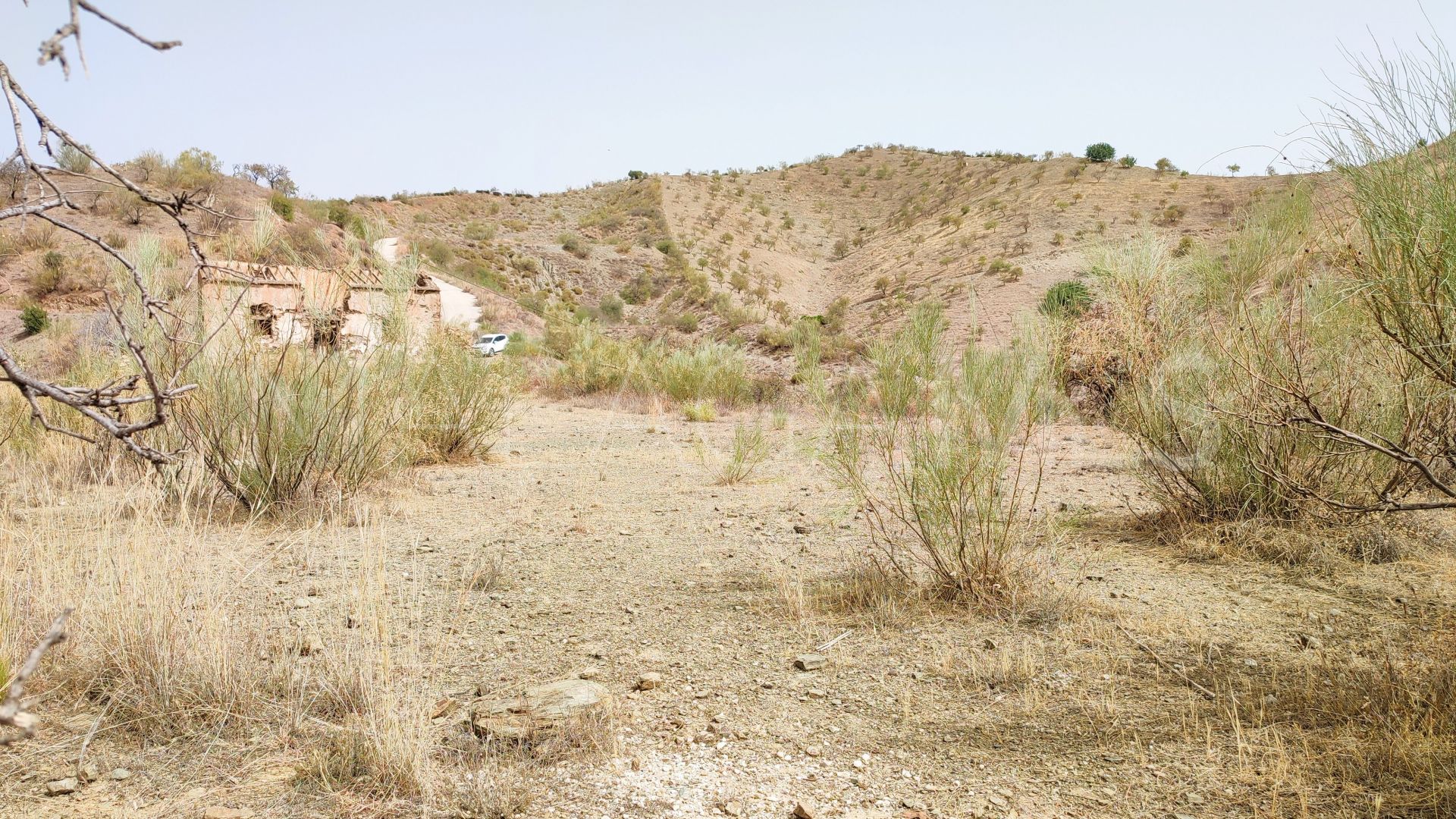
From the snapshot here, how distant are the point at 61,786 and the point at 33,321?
2192 cm

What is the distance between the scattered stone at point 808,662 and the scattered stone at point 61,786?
259 cm

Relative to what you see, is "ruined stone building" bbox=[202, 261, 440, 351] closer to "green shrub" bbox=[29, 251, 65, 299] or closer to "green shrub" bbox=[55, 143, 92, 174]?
"green shrub" bbox=[55, 143, 92, 174]

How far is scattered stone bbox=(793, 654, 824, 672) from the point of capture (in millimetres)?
3875

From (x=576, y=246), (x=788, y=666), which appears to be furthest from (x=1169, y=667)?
(x=576, y=246)

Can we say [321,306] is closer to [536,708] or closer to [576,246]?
[536,708]

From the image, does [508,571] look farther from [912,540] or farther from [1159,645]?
[1159,645]

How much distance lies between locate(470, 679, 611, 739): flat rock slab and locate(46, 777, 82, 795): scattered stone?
1199mm

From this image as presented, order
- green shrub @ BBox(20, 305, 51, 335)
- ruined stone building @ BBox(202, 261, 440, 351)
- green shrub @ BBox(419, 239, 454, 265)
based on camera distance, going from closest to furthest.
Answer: ruined stone building @ BBox(202, 261, 440, 351) < green shrub @ BBox(20, 305, 51, 335) < green shrub @ BBox(419, 239, 454, 265)

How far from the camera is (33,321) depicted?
1983 centimetres

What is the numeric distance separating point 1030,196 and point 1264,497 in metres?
36.0

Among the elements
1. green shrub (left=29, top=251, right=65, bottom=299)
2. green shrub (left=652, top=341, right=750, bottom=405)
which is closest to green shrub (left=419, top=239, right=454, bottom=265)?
green shrub (left=29, top=251, right=65, bottom=299)

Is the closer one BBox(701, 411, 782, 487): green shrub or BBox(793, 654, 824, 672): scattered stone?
BBox(793, 654, 824, 672): scattered stone

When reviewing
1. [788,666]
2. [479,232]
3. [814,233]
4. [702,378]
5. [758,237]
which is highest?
[814,233]

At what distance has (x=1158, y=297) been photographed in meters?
6.12
